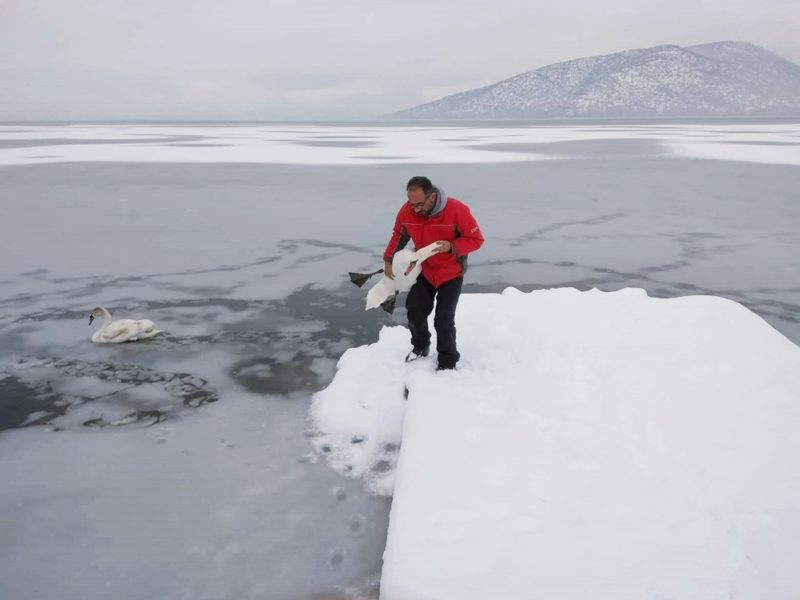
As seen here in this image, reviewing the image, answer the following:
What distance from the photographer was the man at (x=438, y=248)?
4.13 meters

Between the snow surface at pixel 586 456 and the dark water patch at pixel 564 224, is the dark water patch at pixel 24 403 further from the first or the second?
the dark water patch at pixel 564 224

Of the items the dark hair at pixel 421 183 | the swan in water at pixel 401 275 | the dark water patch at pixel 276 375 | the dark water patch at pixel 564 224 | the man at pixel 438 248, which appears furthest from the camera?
the dark water patch at pixel 564 224

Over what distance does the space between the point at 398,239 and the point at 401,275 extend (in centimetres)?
29

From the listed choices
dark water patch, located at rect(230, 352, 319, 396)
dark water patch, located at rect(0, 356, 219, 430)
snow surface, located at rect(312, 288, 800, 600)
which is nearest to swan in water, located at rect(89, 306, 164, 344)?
dark water patch, located at rect(0, 356, 219, 430)

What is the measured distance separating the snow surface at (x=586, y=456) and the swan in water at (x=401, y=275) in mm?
596

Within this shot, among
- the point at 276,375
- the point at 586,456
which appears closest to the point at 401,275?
the point at 276,375

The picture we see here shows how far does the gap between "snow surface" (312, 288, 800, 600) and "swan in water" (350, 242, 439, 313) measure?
60 centimetres

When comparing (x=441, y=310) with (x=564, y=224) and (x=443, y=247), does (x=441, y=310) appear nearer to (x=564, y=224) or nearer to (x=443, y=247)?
(x=443, y=247)

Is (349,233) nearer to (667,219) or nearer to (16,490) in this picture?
(667,219)

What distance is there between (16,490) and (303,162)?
2156cm

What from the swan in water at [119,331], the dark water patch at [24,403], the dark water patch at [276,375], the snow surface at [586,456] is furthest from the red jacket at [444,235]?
the dark water patch at [24,403]

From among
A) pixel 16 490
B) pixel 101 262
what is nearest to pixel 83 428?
pixel 16 490

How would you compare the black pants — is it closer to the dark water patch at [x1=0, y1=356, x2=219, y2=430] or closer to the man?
the man

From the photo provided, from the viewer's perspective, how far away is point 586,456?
326 cm
